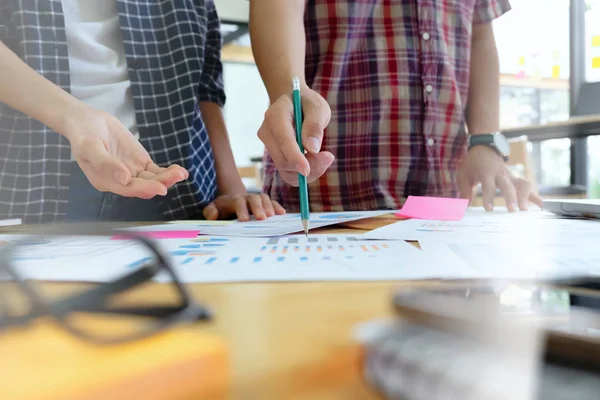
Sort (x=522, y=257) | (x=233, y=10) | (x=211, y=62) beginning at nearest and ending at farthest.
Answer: (x=522, y=257) → (x=211, y=62) → (x=233, y=10)

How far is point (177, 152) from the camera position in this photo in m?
0.74

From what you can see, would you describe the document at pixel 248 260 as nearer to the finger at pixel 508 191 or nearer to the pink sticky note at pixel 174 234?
the pink sticky note at pixel 174 234

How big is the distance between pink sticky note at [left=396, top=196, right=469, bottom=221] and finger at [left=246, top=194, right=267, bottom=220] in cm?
18

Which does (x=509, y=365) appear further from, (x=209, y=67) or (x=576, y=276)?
(x=209, y=67)

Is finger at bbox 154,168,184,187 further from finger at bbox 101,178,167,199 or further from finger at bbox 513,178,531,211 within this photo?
finger at bbox 513,178,531,211

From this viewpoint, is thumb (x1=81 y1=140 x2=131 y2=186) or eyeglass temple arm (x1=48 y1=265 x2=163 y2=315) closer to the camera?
eyeglass temple arm (x1=48 y1=265 x2=163 y2=315)

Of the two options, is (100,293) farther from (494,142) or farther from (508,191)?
(494,142)

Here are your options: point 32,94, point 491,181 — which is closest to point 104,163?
point 32,94

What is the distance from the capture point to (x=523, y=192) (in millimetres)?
676

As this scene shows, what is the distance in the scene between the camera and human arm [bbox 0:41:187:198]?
40 centimetres

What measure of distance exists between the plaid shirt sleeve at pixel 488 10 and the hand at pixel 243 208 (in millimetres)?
575

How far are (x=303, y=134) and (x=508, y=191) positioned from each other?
1.20ft

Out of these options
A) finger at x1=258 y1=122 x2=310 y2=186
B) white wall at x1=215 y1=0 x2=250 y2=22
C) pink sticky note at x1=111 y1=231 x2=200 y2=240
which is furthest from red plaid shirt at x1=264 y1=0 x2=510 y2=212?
white wall at x1=215 y1=0 x2=250 y2=22

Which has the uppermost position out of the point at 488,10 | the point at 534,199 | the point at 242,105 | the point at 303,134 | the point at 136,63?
the point at 242,105
